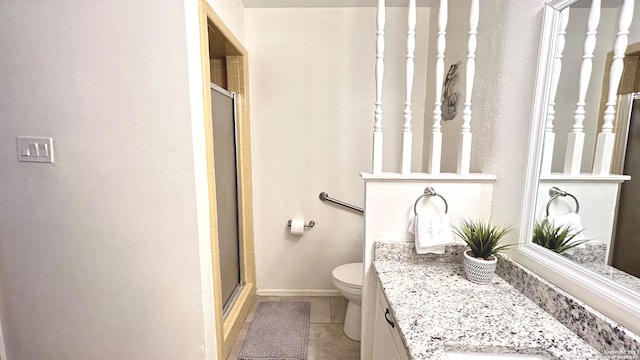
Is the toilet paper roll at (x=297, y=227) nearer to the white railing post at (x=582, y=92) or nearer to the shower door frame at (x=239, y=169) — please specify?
the shower door frame at (x=239, y=169)

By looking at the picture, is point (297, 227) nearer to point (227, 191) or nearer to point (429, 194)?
point (227, 191)

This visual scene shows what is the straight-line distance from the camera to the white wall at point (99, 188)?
110cm

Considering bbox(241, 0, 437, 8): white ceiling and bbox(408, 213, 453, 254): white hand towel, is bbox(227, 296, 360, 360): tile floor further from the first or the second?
bbox(241, 0, 437, 8): white ceiling

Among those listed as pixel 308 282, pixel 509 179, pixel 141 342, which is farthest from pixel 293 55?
pixel 141 342

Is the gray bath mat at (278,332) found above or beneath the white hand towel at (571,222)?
beneath

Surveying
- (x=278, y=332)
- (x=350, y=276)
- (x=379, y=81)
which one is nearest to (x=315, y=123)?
(x=379, y=81)

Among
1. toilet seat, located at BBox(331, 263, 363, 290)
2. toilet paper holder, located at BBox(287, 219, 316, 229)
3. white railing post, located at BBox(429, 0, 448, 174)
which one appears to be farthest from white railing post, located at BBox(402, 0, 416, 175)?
toilet paper holder, located at BBox(287, 219, 316, 229)

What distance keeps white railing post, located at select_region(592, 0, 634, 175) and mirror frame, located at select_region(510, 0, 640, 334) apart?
0.20m

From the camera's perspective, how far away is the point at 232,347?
1.69m

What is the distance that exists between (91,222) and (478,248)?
1.66 m

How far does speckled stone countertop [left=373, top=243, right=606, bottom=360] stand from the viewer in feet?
2.23

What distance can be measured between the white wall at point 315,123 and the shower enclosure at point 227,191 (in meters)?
0.19

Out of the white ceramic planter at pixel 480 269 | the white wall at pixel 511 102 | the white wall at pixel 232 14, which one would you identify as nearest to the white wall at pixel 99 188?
the white wall at pixel 232 14

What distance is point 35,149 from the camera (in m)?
1.17
